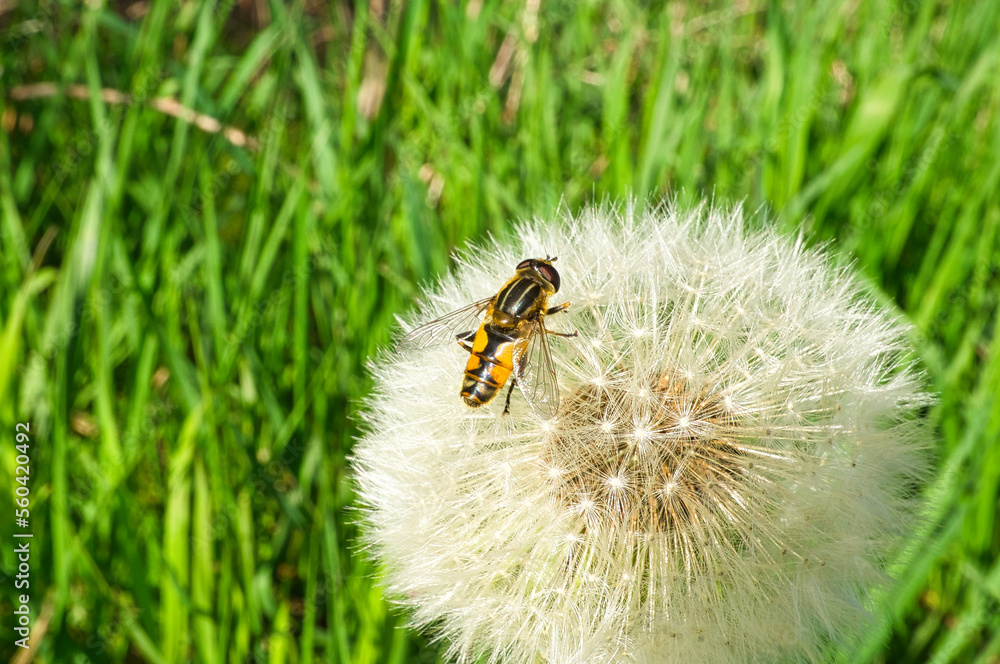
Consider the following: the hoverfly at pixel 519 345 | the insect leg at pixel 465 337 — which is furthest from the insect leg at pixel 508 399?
the insect leg at pixel 465 337

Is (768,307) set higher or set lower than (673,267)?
lower

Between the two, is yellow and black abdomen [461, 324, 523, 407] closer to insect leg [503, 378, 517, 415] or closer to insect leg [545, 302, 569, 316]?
insect leg [503, 378, 517, 415]

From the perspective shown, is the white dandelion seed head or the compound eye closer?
the white dandelion seed head

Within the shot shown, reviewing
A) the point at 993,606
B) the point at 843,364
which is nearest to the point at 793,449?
the point at 843,364

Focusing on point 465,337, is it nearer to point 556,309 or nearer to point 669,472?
point 556,309

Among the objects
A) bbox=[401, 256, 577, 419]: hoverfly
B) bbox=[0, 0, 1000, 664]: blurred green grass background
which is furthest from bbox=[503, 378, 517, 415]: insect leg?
bbox=[0, 0, 1000, 664]: blurred green grass background

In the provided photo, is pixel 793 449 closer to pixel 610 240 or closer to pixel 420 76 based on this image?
pixel 610 240
